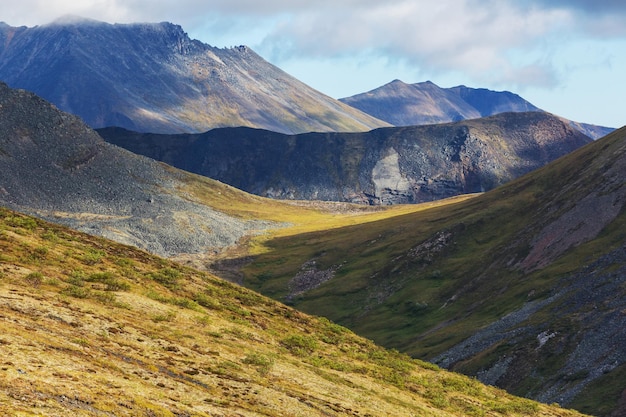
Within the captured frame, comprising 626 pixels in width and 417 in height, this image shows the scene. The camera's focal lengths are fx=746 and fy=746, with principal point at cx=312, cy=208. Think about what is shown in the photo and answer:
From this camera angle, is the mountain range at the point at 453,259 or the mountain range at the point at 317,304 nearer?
the mountain range at the point at 317,304

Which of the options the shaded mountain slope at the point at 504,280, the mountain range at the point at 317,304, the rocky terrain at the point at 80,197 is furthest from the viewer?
the rocky terrain at the point at 80,197

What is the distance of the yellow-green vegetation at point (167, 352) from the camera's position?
26828 millimetres

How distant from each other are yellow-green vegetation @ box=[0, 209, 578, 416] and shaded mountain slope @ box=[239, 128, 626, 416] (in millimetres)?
22227

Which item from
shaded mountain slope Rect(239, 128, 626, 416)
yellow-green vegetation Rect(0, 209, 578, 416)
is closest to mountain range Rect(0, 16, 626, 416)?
yellow-green vegetation Rect(0, 209, 578, 416)

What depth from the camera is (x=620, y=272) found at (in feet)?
284

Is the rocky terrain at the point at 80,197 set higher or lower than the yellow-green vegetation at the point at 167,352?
higher

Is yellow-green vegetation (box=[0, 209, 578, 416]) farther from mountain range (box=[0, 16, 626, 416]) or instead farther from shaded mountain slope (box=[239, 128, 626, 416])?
shaded mountain slope (box=[239, 128, 626, 416])

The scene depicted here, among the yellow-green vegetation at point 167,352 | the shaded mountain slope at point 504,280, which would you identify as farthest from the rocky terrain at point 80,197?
the yellow-green vegetation at point 167,352

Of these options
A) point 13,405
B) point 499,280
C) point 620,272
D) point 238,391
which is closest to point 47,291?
point 238,391

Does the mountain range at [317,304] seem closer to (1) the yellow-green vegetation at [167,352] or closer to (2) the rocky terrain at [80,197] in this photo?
(1) the yellow-green vegetation at [167,352]

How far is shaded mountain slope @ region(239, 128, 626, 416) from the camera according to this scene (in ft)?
236

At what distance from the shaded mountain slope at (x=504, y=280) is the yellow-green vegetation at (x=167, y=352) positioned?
875 inches

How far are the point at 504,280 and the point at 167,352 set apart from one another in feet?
275

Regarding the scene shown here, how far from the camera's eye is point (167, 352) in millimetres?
35469
